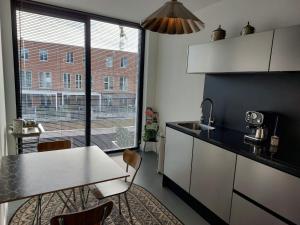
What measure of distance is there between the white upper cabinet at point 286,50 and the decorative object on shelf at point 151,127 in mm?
2651

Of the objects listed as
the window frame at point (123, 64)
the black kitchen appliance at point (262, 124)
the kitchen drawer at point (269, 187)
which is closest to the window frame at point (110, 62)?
the window frame at point (123, 64)

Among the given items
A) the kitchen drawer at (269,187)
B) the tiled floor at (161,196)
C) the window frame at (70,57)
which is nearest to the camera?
the kitchen drawer at (269,187)

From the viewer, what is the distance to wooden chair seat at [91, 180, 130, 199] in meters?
2.01

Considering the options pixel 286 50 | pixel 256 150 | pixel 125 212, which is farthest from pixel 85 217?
pixel 286 50

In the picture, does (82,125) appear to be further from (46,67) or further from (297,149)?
(297,149)

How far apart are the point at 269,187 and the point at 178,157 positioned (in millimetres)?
1258

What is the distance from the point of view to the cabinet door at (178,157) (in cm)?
262

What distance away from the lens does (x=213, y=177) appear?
225cm

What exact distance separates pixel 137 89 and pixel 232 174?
2943 mm

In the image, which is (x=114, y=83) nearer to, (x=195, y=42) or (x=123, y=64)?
(x=123, y=64)

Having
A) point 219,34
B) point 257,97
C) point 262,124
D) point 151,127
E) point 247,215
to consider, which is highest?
point 219,34

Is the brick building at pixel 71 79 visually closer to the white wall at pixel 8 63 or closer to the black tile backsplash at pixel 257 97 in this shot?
the white wall at pixel 8 63

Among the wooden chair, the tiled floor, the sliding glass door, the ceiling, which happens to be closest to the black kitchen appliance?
the tiled floor

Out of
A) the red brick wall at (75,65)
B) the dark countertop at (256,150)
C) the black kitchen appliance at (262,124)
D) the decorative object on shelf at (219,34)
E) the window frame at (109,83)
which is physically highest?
the decorative object on shelf at (219,34)
